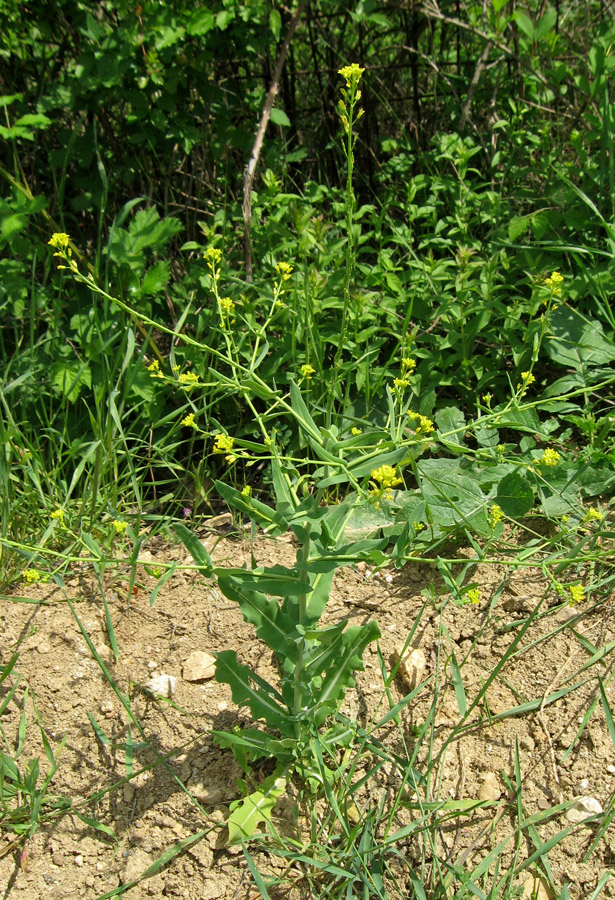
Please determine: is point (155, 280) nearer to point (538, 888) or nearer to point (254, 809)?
point (254, 809)

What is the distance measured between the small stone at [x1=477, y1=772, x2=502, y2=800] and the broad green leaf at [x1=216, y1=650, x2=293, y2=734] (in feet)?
1.61

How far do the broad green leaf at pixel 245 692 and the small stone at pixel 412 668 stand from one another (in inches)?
15.6

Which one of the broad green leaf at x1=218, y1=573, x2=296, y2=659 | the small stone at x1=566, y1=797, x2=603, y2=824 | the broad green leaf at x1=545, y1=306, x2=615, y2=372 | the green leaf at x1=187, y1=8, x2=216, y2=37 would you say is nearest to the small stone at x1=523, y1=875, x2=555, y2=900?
the small stone at x1=566, y1=797, x2=603, y2=824

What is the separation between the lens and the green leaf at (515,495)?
2195 millimetres

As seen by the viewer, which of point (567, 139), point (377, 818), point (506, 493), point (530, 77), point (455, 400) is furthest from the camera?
point (567, 139)

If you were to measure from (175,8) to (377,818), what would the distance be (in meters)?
2.78

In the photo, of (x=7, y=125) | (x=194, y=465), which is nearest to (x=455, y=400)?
(x=194, y=465)

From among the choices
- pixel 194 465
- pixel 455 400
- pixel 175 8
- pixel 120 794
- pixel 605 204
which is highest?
pixel 175 8

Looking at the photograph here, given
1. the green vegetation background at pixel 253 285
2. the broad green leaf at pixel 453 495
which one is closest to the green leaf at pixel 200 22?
the green vegetation background at pixel 253 285

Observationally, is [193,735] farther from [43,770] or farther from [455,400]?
[455,400]

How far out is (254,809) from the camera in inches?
68.5

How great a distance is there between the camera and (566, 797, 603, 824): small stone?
1742mm

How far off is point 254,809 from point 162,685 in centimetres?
48

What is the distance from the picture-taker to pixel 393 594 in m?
2.25
